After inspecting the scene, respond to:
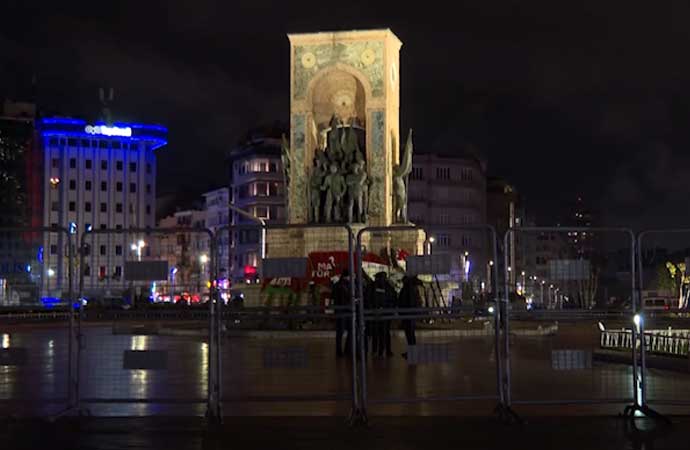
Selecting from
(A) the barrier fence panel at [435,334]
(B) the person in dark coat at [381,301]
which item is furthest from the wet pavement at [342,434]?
(B) the person in dark coat at [381,301]

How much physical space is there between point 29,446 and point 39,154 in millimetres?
124280

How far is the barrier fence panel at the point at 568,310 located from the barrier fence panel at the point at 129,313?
4095mm

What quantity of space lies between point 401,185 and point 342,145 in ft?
11.7

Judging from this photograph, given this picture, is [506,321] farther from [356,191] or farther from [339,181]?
[339,181]

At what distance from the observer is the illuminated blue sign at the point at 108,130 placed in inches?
5271

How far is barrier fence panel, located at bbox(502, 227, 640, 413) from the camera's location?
43.1 ft

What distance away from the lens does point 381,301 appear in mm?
21219

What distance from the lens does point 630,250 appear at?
519 inches

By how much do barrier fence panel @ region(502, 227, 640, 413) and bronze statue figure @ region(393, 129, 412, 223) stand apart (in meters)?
22.4

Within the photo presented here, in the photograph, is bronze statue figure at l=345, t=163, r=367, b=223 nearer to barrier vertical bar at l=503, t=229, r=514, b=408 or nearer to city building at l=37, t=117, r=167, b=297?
barrier vertical bar at l=503, t=229, r=514, b=408

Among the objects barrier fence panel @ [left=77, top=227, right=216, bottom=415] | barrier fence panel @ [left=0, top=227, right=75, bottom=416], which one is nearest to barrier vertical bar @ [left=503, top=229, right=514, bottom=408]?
barrier fence panel @ [left=77, top=227, right=216, bottom=415]

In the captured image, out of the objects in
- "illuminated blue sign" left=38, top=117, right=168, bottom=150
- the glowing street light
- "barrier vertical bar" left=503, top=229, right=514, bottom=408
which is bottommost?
Answer: "barrier vertical bar" left=503, top=229, right=514, bottom=408

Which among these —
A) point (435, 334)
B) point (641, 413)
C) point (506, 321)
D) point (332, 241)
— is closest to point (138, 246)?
point (506, 321)

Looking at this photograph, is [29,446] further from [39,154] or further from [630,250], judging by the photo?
[39,154]
